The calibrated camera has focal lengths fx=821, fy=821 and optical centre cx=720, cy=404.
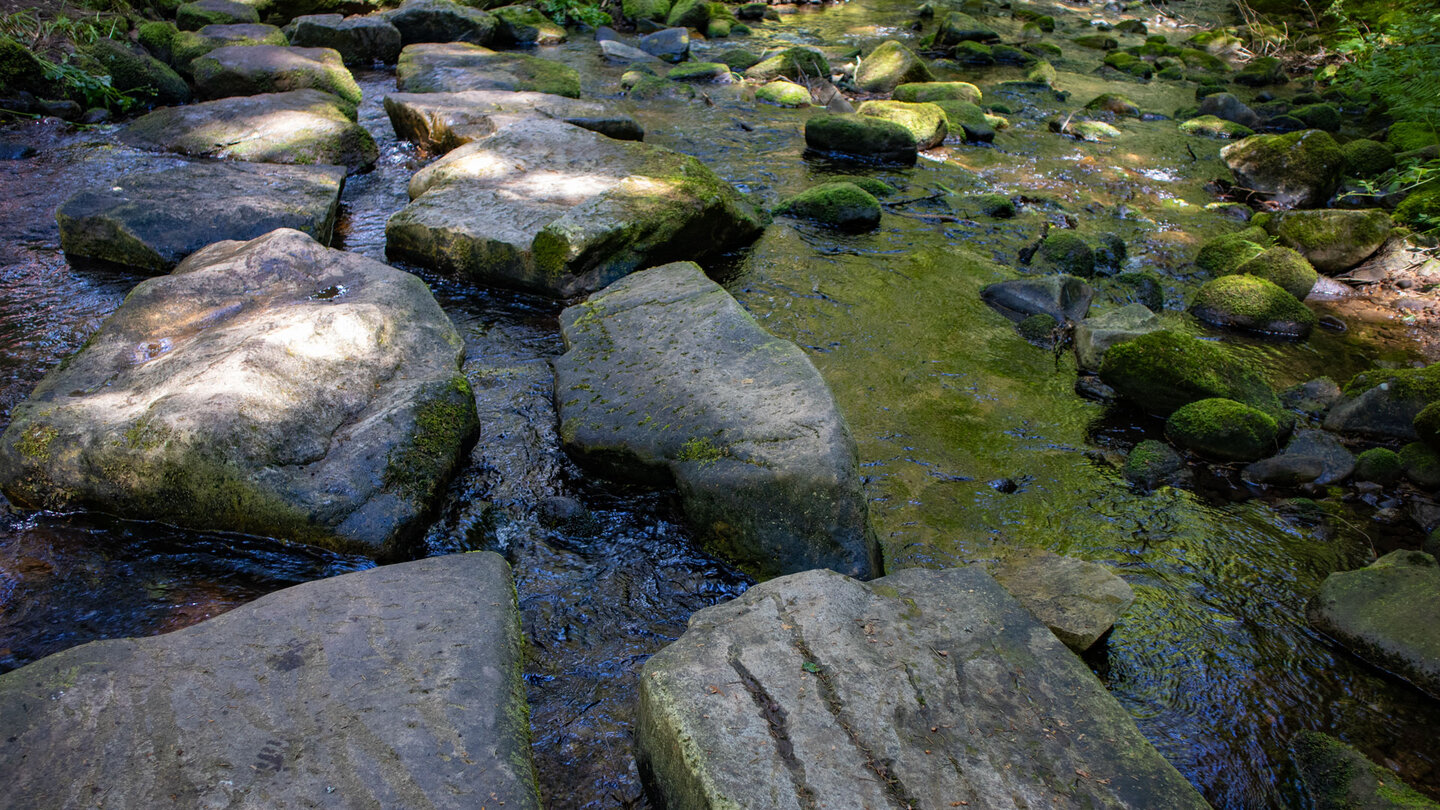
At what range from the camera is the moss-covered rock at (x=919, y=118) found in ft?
30.4

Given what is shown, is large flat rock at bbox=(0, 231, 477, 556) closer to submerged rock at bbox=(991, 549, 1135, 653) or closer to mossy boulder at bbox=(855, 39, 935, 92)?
submerged rock at bbox=(991, 549, 1135, 653)

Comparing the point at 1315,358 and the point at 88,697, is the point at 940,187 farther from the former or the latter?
the point at 88,697

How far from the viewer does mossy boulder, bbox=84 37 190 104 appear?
27.7 ft

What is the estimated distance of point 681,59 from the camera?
42.1 ft

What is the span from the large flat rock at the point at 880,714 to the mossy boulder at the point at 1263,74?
14.3 m

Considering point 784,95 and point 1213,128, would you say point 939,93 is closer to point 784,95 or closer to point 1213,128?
point 784,95

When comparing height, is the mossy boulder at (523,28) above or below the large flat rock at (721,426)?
below

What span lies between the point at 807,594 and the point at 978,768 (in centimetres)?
76

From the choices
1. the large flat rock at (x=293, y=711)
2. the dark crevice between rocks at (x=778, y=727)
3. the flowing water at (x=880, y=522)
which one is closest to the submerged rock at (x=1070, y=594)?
the flowing water at (x=880, y=522)

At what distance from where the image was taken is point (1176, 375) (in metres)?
4.86

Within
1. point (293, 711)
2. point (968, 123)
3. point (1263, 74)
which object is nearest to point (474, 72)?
point (968, 123)

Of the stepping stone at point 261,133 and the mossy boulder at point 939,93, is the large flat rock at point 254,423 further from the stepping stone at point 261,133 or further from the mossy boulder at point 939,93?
the mossy boulder at point 939,93

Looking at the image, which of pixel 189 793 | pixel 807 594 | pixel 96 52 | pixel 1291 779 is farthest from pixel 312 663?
pixel 96 52

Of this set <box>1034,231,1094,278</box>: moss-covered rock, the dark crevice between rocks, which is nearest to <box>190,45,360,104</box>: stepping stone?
<box>1034,231,1094,278</box>: moss-covered rock
